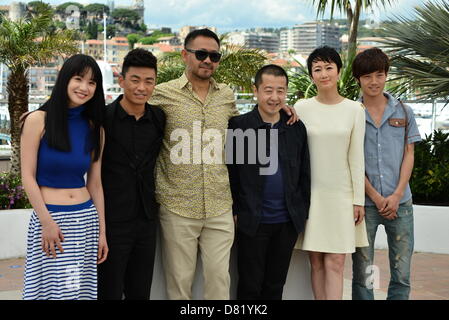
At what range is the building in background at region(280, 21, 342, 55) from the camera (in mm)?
115200

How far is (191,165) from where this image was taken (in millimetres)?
3195

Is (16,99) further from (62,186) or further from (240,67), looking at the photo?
(62,186)

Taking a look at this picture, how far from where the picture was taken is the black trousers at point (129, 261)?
3010 mm

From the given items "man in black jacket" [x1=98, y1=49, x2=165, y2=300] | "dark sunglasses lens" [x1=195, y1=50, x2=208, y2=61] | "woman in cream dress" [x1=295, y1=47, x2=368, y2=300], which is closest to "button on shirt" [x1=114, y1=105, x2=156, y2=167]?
"man in black jacket" [x1=98, y1=49, x2=165, y2=300]

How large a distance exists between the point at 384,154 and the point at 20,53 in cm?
645

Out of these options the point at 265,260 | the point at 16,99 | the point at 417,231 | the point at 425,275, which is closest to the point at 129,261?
the point at 265,260

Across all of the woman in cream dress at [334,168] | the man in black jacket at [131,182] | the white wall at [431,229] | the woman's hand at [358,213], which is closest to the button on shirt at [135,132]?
the man in black jacket at [131,182]

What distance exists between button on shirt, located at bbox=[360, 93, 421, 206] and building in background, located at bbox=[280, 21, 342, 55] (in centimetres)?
10396

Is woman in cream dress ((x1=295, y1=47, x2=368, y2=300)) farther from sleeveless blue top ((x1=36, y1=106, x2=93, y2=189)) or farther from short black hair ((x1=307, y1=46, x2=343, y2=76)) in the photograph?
sleeveless blue top ((x1=36, y1=106, x2=93, y2=189))

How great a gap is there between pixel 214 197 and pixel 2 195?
370cm

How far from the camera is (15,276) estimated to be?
5320 millimetres

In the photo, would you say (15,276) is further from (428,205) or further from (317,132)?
(428,205)

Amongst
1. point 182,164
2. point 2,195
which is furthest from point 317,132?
point 2,195

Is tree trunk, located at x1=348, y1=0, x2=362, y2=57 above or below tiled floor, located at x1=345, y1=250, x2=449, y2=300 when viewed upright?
above
